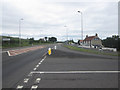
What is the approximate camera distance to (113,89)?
4199 millimetres

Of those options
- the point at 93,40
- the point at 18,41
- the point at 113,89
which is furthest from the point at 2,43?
the point at 93,40

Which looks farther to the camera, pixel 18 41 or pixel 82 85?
pixel 18 41

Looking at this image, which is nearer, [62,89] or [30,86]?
[62,89]

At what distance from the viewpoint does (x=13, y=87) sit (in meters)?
4.34

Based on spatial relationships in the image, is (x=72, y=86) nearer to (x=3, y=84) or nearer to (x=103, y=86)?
(x=103, y=86)

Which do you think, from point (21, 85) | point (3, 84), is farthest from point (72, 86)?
point (3, 84)

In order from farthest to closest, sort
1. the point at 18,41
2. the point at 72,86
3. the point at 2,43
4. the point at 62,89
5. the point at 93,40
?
the point at 93,40
the point at 18,41
the point at 2,43
the point at 72,86
the point at 62,89

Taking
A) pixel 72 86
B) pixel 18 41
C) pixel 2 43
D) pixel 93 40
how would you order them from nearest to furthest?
1. pixel 72 86
2. pixel 2 43
3. pixel 18 41
4. pixel 93 40

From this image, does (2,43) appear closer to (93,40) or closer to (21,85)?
(21,85)

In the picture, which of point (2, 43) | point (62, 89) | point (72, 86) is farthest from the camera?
point (2, 43)

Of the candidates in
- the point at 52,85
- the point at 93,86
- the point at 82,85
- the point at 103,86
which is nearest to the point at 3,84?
the point at 52,85

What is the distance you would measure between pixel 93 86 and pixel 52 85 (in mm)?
1624

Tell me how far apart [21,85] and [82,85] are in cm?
245

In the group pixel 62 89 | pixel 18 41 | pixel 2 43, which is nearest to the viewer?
pixel 62 89
